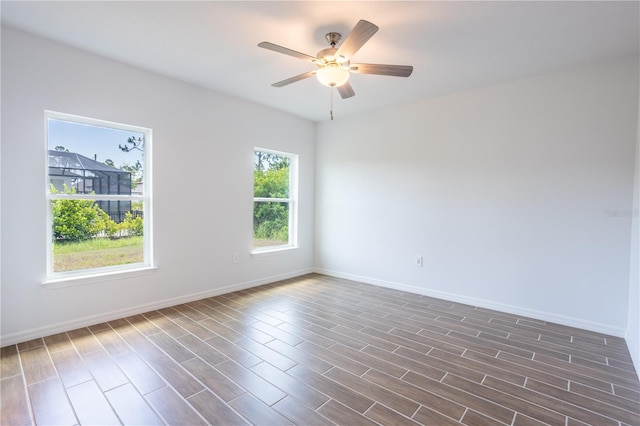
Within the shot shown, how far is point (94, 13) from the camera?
2311mm

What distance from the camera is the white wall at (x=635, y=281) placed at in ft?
7.92

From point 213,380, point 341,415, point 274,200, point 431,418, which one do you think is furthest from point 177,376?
point 274,200

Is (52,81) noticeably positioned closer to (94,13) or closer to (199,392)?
(94,13)

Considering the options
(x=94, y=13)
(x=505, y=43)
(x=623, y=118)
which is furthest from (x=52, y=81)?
(x=623, y=118)

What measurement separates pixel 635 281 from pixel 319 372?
8.88 feet

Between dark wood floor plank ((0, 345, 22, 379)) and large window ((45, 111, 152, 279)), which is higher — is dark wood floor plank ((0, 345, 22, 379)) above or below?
below

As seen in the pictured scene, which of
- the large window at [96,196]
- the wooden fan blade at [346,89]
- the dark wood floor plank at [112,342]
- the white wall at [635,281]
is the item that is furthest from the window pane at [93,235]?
the white wall at [635,281]

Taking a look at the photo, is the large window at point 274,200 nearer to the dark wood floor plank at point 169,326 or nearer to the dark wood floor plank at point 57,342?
the dark wood floor plank at point 169,326

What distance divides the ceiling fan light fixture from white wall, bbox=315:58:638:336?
2030 mm

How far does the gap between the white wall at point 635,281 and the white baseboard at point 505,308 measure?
0.22 m

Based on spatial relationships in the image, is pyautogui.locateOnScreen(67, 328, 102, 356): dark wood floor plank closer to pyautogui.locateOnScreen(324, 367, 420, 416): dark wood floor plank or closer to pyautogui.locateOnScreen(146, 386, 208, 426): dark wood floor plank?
pyautogui.locateOnScreen(146, 386, 208, 426): dark wood floor plank

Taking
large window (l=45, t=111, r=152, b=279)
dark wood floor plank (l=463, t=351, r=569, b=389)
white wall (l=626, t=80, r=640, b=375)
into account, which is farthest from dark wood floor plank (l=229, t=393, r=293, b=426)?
white wall (l=626, t=80, r=640, b=375)

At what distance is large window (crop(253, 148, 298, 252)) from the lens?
458cm

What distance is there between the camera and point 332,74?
2.43 metres
